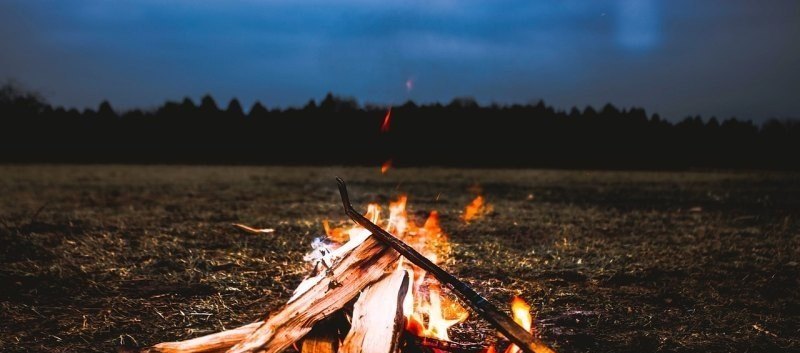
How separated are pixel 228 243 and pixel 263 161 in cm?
2861

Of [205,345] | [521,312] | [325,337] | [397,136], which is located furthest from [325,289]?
[397,136]

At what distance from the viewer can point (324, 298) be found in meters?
2.54

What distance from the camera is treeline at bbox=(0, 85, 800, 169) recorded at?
112ft

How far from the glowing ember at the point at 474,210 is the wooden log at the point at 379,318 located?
485cm

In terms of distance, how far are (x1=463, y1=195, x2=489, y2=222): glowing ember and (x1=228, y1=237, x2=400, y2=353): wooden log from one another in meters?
4.70

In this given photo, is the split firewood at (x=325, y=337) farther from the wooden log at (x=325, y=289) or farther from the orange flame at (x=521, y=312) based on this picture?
the orange flame at (x=521, y=312)

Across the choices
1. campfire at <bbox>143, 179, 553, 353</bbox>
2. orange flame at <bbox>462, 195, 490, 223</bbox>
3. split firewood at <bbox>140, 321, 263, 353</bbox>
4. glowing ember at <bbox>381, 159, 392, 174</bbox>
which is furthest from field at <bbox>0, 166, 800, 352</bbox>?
glowing ember at <bbox>381, 159, 392, 174</bbox>

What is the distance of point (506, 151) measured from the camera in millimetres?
36594

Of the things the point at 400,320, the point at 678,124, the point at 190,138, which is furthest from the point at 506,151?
the point at 400,320

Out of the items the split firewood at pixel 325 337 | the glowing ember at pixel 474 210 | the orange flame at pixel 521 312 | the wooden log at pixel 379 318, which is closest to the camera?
the wooden log at pixel 379 318

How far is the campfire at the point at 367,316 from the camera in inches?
88.0

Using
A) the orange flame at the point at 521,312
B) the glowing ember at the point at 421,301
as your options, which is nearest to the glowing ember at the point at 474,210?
the glowing ember at the point at 421,301

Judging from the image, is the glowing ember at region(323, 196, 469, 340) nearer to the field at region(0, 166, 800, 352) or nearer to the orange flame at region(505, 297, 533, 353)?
the field at region(0, 166, 800, 352)

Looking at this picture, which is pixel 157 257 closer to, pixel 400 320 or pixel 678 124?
pixel 400 320
